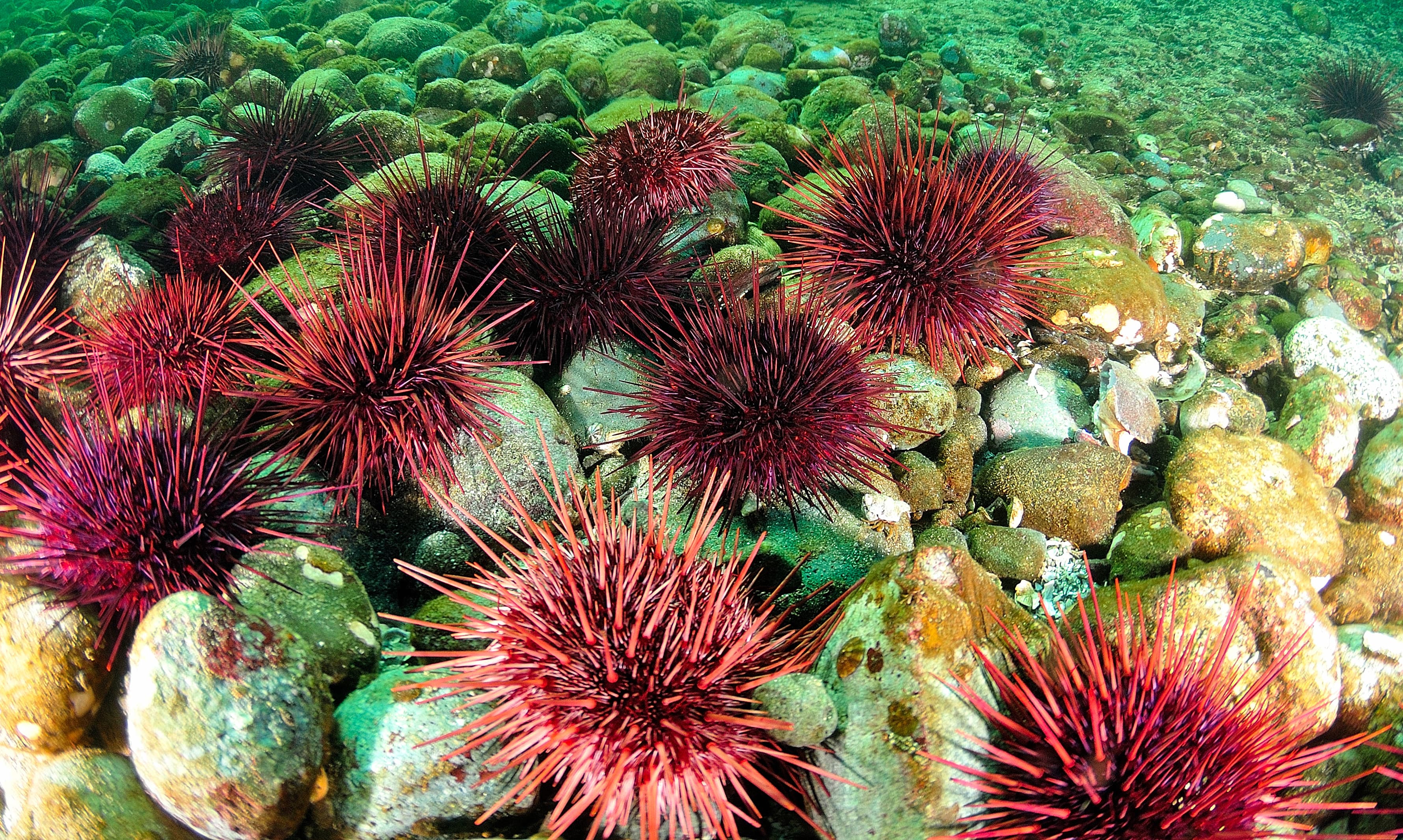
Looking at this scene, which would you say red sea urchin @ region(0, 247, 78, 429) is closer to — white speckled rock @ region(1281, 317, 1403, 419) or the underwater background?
the underwater background

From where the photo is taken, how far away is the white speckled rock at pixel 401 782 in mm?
2162

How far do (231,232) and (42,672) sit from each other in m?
2.30

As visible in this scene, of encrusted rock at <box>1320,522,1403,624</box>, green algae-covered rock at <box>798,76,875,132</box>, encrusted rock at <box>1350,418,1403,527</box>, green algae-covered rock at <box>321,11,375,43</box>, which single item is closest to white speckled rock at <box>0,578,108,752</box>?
encrusted rock at <box>1320,522,1403,624</box>

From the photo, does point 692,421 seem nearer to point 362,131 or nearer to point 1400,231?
point 362,131

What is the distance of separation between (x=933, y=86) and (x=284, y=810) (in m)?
7.79

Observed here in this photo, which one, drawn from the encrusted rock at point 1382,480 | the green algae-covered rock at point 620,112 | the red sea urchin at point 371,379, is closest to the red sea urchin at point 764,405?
the red sea urchin at point 371,379

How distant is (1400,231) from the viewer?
233 inches

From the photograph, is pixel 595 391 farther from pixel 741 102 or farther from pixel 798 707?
pixel 741 102

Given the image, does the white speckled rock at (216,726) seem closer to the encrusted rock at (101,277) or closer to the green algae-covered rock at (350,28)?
the encrusted rock at (101,277)

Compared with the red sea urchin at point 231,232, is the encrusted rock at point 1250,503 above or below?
below

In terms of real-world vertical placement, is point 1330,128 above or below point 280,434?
below

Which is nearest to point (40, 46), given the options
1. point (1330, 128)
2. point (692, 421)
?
point (692, 421)

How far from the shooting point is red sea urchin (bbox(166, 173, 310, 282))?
3.57 meters

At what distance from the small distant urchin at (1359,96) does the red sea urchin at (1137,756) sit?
815 centimetres
